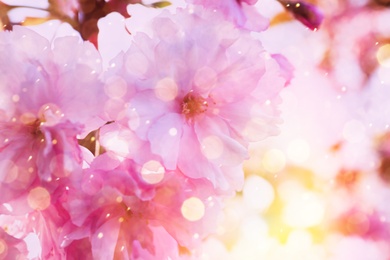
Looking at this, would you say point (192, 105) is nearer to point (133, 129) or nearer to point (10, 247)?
point (133, 129)

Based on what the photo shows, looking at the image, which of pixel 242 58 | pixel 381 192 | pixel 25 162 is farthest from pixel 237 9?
pixel 381 192

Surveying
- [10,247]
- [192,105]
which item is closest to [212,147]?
[192,105]

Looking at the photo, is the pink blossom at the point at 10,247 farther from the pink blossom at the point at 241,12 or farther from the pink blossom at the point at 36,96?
→ the pink blossom at the point at 241,12

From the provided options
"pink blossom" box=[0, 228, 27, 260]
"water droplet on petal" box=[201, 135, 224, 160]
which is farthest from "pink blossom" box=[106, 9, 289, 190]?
"pink blossom" box=[0, 228, 27, 260]

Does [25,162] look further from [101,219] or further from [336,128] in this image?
[336,128]

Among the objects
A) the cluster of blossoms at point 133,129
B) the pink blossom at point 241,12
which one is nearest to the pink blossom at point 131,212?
the cluster of blossoms at point 133,129

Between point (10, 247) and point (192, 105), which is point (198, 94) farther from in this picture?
point (10, 247)
